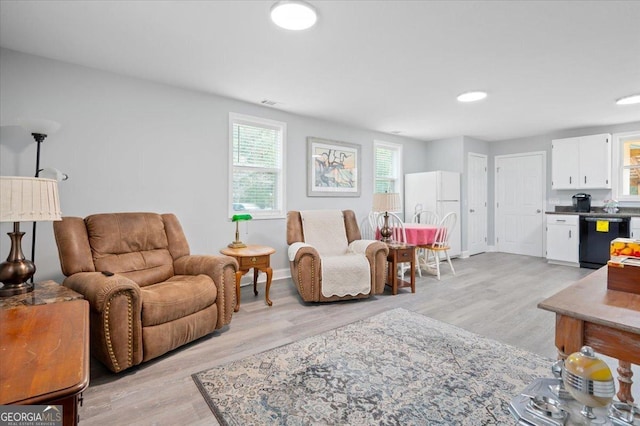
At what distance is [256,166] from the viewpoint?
4164 mm

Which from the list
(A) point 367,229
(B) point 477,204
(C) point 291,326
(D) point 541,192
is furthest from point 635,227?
(C) point 291,326

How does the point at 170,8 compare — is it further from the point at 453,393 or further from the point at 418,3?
the point at 453,393

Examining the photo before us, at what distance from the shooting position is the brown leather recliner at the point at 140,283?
77.8 inches

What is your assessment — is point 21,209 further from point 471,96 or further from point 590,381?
point 471,96

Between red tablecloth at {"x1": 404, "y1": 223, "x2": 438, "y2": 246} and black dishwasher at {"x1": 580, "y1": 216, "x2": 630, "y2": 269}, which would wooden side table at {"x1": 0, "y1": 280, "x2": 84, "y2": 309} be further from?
black dishwasher at {"x1": 580, "y1": 216, "x2": 630, "y2": 269}

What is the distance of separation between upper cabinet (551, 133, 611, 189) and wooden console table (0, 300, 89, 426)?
268 inches

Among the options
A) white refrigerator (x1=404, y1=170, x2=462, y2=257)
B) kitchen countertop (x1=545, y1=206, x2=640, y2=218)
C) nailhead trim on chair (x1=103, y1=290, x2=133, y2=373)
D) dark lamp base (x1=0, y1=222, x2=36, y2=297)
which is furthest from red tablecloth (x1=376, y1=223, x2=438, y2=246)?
dark lamp base (x1=0, y1=222, x2=36, y2=297)

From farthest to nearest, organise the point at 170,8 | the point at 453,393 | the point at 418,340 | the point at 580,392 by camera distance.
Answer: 1. the point at 418,340
2. the point at 170,8
3. the point at 453,393
4. the point at 580,392

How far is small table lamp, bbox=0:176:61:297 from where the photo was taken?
160cm

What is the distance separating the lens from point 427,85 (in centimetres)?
347

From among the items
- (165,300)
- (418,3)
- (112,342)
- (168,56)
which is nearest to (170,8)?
(168,56)

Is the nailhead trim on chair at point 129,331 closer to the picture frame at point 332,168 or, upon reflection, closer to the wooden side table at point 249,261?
the wooden side table at point 249,261

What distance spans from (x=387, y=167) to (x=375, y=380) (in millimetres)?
4599

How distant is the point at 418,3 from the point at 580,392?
2204 mm
